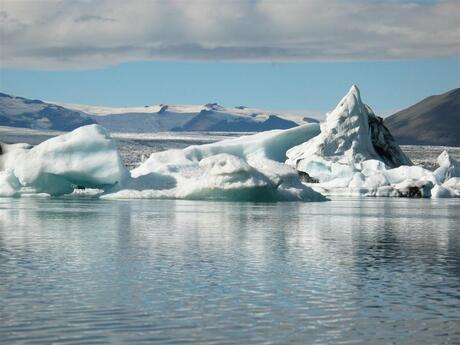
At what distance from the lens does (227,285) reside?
45.0 ft

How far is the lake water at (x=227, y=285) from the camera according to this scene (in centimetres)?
1023

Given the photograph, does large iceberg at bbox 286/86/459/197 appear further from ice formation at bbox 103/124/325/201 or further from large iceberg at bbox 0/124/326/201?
large iceberg at bbox 0/124/326/201

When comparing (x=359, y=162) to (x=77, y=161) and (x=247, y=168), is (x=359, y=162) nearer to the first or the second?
(x=247, y=168)

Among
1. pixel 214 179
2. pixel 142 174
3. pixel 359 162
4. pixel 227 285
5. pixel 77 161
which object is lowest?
pixel 227 285

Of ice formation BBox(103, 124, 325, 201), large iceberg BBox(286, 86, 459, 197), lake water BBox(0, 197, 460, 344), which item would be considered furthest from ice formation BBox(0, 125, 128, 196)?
large iceberg BBox(286, 86, 459, 197)

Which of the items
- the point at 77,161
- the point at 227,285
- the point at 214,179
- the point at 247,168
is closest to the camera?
the point at 227,285

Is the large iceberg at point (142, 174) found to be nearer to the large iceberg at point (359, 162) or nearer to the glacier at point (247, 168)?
the glacier at point (247, 168)

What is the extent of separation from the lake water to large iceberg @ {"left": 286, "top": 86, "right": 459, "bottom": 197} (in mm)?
34704

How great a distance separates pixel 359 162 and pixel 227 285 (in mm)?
50283

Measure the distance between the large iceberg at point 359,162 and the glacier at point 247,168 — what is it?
0.07 metres

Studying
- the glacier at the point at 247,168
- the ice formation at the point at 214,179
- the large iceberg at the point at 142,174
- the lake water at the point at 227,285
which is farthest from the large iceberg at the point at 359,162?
the lake water at the point at 227,285

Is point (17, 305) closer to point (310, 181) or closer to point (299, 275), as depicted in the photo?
point (299, 275)

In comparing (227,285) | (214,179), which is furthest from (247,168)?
(227,285)

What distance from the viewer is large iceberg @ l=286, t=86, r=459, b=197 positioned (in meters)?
60.5
